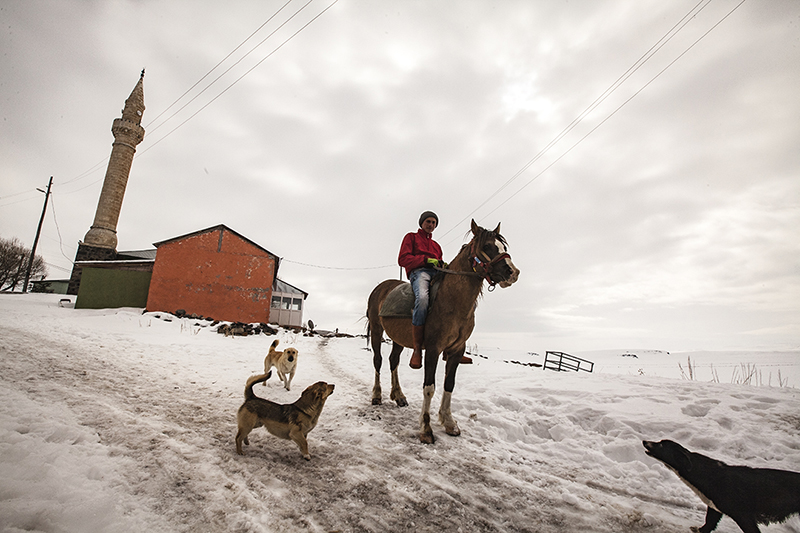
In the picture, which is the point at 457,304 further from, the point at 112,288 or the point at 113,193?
the point at 113,193

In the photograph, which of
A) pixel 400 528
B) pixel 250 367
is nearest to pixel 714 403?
pixel 400 528

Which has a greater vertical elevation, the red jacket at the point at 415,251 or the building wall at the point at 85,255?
the building wall at the point at 85,255

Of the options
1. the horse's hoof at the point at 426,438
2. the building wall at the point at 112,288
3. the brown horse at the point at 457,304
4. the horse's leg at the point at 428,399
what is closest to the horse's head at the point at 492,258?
the brown horse at the point at 457,304

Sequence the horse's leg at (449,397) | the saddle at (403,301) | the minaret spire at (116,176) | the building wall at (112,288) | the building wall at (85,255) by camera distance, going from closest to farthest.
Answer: the horse's leg at (449,397) → the saddle at (403,301) → the building wall at (112,288) → the building wall at (85,255) → the minaret spire at (116,176)

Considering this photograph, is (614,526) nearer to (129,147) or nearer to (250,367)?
(250,367)

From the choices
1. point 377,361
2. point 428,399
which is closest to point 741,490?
point 428,399

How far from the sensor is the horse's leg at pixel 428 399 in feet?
11.8

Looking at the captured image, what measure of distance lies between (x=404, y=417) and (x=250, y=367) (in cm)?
465

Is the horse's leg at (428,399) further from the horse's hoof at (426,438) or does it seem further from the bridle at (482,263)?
the bridle at (482,263)

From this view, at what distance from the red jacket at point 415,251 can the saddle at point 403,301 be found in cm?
31

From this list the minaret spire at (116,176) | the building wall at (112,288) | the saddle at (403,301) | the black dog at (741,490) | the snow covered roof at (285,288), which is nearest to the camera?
the black dog at (741,490)

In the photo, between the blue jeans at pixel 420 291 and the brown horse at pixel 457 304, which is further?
the blue jeans at pixel 420 291

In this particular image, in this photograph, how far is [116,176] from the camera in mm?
27594

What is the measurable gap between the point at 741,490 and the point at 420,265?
3559 millimetres
